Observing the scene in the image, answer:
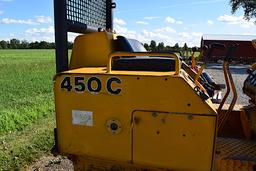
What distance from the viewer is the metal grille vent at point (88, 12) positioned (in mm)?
3484

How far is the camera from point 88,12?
4004mm

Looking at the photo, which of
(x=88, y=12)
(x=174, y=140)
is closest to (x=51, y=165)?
(x=88, y=12)

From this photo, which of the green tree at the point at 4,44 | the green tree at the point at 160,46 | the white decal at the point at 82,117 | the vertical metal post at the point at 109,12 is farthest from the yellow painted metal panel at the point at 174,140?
the green tree at the point at 4,44

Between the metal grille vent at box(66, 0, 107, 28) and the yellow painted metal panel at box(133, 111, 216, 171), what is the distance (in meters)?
1.34

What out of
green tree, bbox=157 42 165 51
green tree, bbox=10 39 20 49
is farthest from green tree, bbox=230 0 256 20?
green tree, bbox=10 39 20 49

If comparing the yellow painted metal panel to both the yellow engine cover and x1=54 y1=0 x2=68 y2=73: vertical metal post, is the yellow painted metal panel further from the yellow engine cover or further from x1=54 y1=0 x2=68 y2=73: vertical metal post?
x1=54 y1=0 x2=68 y2=73: vertical metal post

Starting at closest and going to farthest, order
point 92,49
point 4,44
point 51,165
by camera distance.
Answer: point 92,49 < point 51,165 < point 4,44

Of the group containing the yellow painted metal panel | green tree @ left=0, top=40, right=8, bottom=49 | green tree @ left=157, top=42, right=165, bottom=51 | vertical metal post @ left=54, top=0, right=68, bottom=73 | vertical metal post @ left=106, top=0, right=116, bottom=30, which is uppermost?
vertical metal post @ left=106, top=0, right=116, bottom=30

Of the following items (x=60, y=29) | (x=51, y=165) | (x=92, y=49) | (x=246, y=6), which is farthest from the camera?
(x=246, y=6)

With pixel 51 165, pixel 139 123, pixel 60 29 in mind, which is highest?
pixel 60 29

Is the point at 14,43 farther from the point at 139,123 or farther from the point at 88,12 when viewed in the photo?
the point at 139,123

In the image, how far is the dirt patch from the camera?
4674 millimetres

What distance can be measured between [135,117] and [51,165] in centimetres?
245

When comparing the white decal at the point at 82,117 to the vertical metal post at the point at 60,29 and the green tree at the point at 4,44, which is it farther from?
the green tree at the point at 4,44
